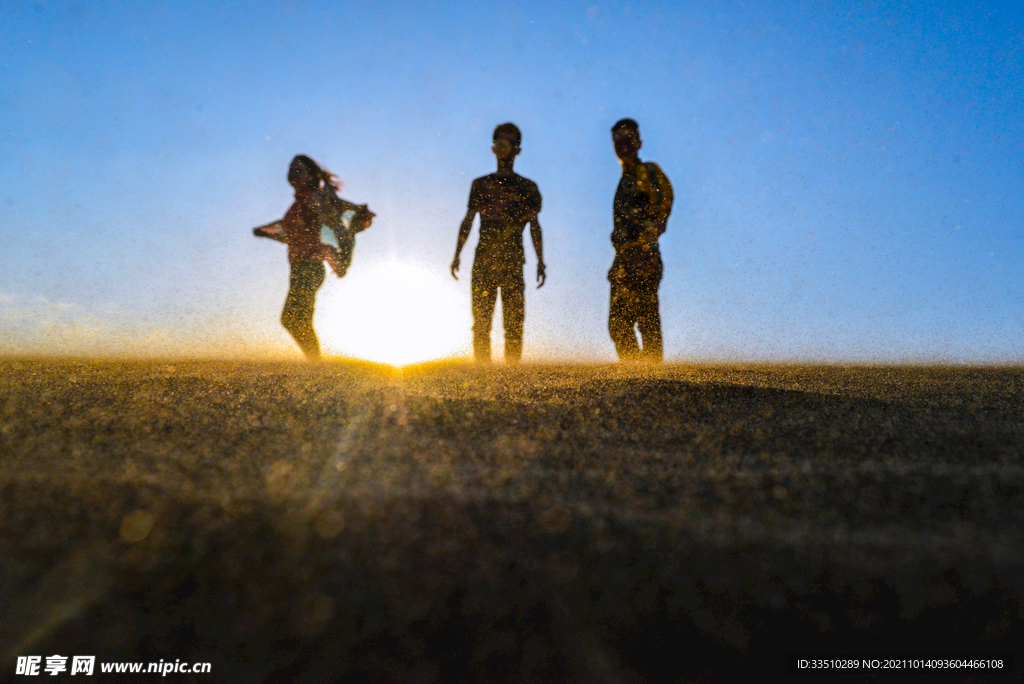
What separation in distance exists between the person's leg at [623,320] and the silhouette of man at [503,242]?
59 centimetres

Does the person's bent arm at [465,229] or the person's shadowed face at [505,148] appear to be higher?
the person's shadowed face at [505,148]

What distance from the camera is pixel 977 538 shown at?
1.16 m

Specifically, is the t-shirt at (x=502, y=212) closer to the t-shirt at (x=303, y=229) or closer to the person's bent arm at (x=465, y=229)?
the person's bent arm at (x=465, y=229)

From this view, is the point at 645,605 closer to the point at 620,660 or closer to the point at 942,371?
the point at 620,660

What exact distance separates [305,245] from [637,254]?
2.52 metres

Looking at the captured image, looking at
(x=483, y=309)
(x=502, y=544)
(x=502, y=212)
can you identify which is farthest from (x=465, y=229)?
(x=502, y=544)

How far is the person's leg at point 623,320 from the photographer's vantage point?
4.24 m

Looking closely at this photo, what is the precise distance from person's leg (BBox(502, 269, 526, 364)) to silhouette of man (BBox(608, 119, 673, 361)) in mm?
664

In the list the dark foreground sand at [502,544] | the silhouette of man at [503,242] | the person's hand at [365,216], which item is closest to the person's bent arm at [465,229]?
the silhouette of man at [503,242]

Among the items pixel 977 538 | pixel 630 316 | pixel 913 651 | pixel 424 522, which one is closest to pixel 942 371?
pixel 630 316

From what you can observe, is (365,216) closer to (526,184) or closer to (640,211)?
(526,184)

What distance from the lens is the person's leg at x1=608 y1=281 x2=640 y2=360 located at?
13.9 feet

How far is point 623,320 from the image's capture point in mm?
4254

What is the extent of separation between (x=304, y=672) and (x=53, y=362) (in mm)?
3765
